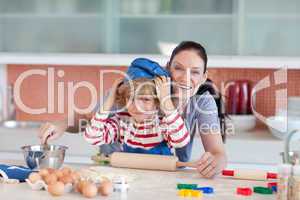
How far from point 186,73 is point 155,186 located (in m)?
0.57

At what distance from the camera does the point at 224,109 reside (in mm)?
3512

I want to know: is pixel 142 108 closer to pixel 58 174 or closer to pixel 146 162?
pixel 146 162

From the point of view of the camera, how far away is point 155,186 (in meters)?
1.73

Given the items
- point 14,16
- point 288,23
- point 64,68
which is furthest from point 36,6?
point 288,23

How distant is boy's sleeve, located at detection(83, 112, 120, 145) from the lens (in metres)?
2.04

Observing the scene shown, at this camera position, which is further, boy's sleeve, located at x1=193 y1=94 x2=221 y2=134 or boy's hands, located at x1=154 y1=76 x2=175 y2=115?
boy's sleeve, located at x1=193 y1=94 x2=221 y2=134

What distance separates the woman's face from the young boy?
107 mm

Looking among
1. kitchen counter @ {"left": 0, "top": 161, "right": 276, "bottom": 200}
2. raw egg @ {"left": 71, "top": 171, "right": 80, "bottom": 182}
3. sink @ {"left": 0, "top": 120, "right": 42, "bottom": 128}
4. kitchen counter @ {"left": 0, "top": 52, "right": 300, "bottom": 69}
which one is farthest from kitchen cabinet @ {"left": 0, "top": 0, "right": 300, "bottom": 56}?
raw egg @ {"left": 71, "top": 171, "right": 80, "bottom": 182}

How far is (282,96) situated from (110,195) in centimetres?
223

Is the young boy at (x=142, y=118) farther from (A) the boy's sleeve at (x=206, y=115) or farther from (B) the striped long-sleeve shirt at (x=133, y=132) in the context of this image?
(A) the boy's sleeve at (x=206, y=115)

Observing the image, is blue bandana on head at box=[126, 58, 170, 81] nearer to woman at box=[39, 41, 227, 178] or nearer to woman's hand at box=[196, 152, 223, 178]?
woman at box=[39, 41, 227, 178]

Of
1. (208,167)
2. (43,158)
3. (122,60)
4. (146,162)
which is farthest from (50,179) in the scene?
(122,60)

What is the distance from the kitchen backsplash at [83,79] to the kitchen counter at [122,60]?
317mm

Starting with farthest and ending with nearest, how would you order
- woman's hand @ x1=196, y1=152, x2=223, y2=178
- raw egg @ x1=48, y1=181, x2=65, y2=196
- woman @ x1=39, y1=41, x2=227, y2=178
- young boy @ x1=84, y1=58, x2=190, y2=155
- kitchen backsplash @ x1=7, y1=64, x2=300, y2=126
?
kitchen backsplash @ x1=7, y1=64, x2=300, y2=126 < woman @ x1=39, y1=41, x2=227, y2=178 < young boy @ x1=84, y1=58, x2=190, y2=155 < woman's hand @ x1=196, y1=152, x2=223, y2=178 < raw egg @ x1=48, y1=181, x2=65, y2=196
